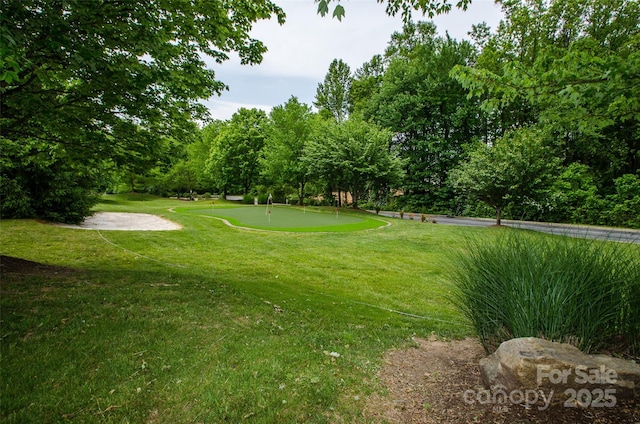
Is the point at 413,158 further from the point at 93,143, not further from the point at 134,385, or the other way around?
the point at 134,385

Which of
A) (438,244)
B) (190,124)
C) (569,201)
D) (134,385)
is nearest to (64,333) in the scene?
(134,385)

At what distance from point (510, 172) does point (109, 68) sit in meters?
16.2

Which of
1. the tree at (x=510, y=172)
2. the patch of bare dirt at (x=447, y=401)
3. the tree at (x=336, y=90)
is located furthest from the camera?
the tree at (x=336, y=90)

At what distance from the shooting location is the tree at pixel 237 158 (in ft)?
107

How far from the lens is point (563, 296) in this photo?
2365mm

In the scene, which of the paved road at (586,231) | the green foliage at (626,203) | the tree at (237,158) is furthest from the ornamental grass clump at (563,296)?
the tree at (237,158)

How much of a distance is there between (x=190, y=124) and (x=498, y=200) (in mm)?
15403

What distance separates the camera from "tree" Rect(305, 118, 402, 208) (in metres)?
22.3

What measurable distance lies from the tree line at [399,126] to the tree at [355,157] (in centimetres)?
13

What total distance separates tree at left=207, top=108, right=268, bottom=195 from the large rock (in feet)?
103

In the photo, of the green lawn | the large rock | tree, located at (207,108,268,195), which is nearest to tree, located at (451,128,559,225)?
the green lawn

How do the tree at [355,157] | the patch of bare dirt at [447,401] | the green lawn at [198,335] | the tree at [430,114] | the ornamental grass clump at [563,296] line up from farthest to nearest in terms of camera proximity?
the tree at [430,114] → the tree at [355,157] → the ornamental grass clump at [563,296] → the green lawn at [198,335] → the patch of bare dirt at [447,401]

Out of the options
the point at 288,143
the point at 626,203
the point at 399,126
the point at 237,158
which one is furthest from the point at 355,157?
the point at 626,203

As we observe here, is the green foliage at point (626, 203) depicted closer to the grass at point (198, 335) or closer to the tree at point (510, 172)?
the tree at point (510, 172)
